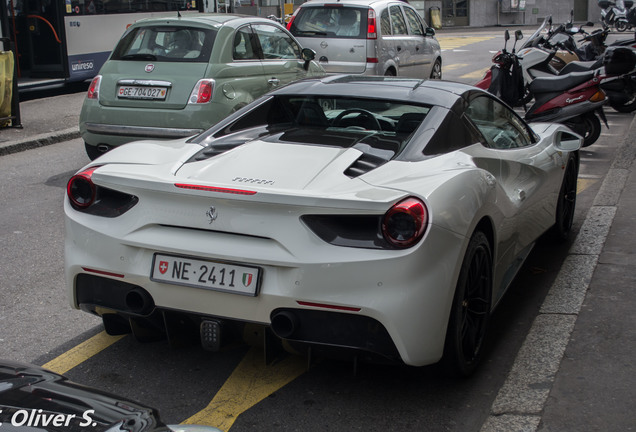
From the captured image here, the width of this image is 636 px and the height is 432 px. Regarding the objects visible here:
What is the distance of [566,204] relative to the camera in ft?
20.4

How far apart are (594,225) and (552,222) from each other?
1.25 meters

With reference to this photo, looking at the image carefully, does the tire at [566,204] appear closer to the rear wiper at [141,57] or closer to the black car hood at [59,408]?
the black car hood at [59,408]

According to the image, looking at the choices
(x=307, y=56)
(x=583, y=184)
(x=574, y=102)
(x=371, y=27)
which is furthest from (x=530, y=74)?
(x=583, y=184)

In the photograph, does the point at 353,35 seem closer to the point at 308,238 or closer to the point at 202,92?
the point at 202,92

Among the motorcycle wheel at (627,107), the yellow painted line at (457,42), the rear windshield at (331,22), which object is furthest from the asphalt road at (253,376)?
the yellow painted line at (457,42)

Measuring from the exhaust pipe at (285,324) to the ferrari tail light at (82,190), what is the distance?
3.52 feet

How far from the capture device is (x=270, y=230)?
3.42 metres

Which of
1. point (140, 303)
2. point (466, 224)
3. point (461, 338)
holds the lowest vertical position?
point (461, 338)

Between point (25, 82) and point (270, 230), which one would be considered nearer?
point (270, 230)

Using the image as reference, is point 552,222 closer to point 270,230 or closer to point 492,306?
point 492,306

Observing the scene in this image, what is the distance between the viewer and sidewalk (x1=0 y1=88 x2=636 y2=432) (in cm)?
354

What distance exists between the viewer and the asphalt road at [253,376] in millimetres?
3588

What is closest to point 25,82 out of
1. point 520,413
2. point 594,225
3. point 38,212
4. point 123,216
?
point 38,212

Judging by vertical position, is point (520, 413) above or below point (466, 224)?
below
